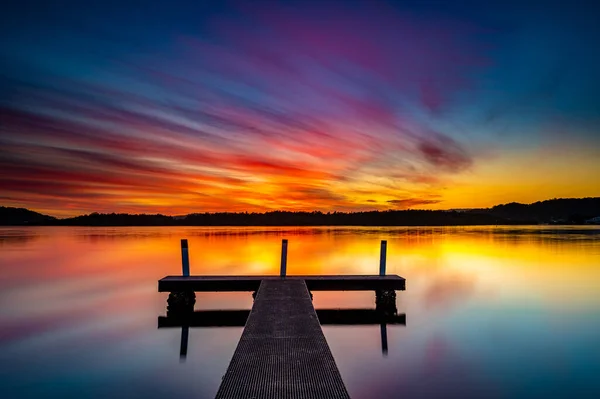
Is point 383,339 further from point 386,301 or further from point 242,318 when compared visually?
point 242,318

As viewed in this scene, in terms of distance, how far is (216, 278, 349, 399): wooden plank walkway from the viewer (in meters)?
5.49

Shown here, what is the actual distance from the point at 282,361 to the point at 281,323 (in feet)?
8.10

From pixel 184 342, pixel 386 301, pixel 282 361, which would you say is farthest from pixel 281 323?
pixel 386 301

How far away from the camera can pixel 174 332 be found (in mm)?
14102

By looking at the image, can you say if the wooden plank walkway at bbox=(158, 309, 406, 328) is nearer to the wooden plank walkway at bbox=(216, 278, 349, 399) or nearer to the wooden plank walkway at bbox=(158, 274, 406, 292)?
the wooden plank walkway at bbox=(158, 274, 406, 292)

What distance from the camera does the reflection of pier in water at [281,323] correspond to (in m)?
5.70

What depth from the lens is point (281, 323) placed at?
9.03m

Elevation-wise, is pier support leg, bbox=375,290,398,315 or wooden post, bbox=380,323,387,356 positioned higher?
pier support leg, bbox=375,290,398,315

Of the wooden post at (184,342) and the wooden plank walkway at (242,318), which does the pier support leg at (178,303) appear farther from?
the wooden post at (184,342)

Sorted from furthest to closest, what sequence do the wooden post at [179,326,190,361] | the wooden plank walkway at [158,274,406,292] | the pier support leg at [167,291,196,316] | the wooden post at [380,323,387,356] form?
the pier support leg at [167,291,196,316], the wooden plank walkway at [158,274,406,292], the wooden post at [380,323,387,356], the wooden post at [179,326,190,361]

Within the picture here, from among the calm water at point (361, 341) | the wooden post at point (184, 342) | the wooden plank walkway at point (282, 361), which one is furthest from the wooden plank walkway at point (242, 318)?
the wooden plank walkway at point (282, 361)

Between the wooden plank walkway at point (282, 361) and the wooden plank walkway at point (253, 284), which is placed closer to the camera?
the wooden plank walkway at point (282, 361)

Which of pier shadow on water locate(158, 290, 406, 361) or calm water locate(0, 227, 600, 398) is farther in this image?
pier shadow on water locate(158, 290, 406, 361)

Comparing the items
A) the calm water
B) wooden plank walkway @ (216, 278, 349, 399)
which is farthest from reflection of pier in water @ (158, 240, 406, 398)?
the calm water
